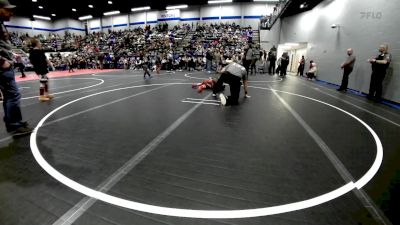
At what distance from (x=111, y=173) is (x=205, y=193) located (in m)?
1.00

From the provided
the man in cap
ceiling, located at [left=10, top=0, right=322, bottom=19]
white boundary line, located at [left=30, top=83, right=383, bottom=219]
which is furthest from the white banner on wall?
white boundary line, located at [left=30, top=83, right=383, bottom=219]

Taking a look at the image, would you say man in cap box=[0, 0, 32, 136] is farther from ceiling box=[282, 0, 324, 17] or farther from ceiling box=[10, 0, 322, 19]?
ceiling box=[10, 0, 322, 19]

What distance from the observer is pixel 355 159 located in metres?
2.81

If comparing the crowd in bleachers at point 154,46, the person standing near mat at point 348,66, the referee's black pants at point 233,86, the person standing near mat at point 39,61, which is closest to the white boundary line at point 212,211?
the referee's black pants at point 233,86

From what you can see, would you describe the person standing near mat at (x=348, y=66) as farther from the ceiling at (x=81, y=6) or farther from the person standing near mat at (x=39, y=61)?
the ceiling at (x=81, y=6)

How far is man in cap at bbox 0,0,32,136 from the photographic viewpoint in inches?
128

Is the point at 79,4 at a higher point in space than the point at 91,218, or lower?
higher

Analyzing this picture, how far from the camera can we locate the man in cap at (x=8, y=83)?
3.26 m

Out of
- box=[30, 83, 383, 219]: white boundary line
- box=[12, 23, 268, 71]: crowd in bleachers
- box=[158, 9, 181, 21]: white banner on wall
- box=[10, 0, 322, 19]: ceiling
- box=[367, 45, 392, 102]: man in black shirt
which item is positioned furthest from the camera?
box=[158, 9, 181, 21]: white banner on wall

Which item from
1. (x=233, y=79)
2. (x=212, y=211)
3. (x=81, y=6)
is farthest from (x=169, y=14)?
(x=212, y=211)

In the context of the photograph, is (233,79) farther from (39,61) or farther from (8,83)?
(39,61)

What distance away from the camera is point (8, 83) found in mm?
3385

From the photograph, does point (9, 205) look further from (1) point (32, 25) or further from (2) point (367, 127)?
(1) point (32, 25)

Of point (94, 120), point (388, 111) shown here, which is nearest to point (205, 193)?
point (94, 120)
